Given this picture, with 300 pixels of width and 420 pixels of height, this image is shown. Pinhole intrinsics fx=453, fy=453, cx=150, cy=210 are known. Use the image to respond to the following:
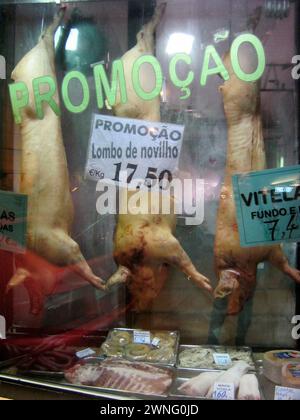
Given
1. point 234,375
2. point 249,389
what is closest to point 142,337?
point 234,375

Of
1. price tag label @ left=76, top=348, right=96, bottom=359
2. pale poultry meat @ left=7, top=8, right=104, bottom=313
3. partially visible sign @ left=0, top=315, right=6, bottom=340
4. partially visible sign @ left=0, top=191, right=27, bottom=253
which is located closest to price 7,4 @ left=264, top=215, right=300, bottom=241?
pale poultry meat @ left=7, top=8, right=104, bottom=313

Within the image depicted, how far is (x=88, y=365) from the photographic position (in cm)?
273

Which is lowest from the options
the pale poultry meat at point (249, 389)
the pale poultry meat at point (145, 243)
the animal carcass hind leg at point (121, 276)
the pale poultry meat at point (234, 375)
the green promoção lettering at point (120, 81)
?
the pale poultry meat at point (249, 389)

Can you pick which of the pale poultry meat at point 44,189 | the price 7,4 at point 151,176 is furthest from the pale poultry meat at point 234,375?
the price 7,4 at point 151,176

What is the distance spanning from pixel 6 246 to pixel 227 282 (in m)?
1.48

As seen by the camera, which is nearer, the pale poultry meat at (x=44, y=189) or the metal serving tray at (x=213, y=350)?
the metal serving tray at (x=213, y=350)

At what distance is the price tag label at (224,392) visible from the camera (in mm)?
2406

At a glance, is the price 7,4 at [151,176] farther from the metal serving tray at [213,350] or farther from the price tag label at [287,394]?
the price tag label at [287,394]

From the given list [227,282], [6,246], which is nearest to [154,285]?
[227,282]

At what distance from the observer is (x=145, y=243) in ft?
9.33

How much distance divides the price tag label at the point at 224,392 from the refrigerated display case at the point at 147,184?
0.69 ft

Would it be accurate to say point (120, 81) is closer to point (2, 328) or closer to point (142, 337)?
point (142, 337)

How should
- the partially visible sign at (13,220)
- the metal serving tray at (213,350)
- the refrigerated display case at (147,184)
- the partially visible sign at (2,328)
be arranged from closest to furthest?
the metal serving tray at (213,350), the refrigerated display case at (147,184), the partially visible sign at (13,220), the partially visible sign at (2,328)

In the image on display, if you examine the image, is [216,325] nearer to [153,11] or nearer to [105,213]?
[105,213]
